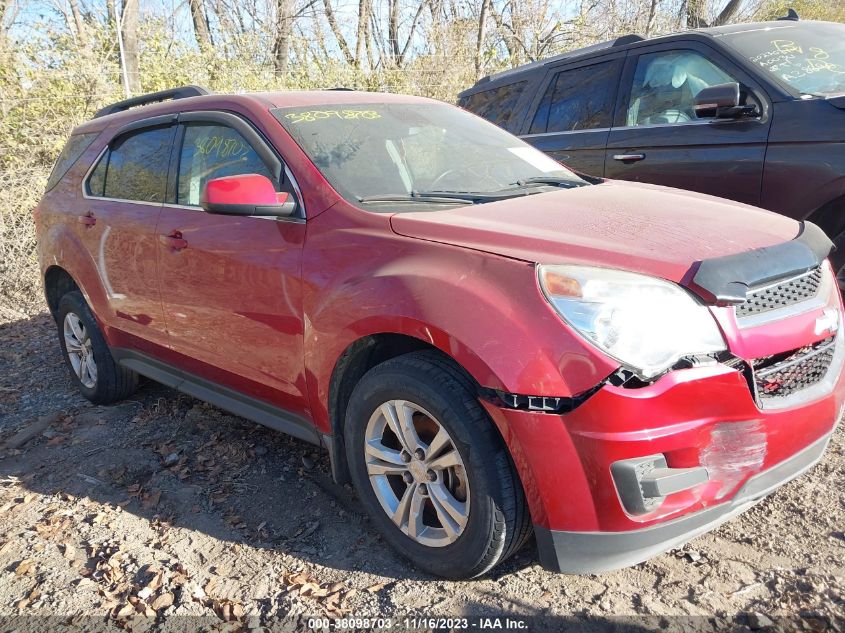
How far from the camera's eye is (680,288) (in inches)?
83.3

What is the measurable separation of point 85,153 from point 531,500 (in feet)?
12.7

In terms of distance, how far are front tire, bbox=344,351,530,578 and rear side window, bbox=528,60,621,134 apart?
339cm

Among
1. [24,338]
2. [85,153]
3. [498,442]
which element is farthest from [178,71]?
[498,442]

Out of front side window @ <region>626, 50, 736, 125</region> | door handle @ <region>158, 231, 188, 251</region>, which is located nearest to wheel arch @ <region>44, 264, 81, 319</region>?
door handle @ <region>158, 231, 188, 251</region>

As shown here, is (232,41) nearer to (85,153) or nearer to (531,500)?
(85,153)

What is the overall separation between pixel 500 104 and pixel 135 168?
10.9 ft

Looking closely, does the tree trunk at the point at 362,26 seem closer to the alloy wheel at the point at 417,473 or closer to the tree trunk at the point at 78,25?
the tree trunk at the point at 78,25

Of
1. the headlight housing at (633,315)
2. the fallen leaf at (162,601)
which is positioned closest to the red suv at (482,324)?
the headlight housing at (633,315)

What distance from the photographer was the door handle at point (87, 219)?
422 cm

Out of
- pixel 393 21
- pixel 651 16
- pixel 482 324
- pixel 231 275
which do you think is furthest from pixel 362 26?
pixel 482 324

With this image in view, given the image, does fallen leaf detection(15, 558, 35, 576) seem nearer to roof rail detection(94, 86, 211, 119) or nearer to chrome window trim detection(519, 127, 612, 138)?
roof rail detection(94, 86, 211, 119)

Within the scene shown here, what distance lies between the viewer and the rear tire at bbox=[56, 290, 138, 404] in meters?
4.48

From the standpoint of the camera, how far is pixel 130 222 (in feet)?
12.6

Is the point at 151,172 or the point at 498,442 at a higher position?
the point at 151,172
